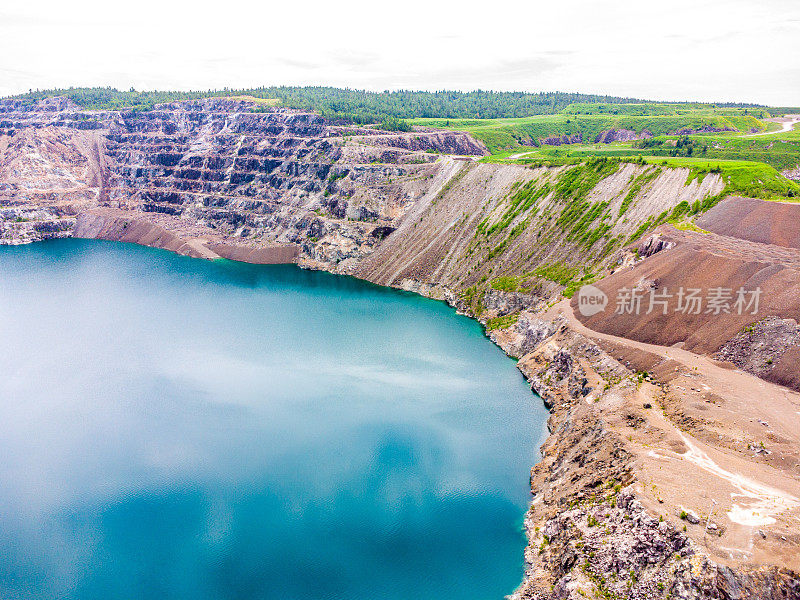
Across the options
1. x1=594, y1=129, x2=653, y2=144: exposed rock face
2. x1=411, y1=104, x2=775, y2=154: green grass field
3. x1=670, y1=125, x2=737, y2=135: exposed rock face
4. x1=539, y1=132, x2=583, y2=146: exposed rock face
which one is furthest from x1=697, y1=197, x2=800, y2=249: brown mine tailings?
x1=539, y1=132, x2=583, y2=146: exposed rock face

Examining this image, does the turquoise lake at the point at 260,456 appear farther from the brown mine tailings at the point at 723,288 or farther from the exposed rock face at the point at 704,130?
the exposed rock face at the point at 704,130

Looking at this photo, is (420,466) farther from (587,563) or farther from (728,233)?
(728,233)

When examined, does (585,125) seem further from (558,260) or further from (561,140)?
(558,260)

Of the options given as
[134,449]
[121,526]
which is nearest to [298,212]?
[134,449]

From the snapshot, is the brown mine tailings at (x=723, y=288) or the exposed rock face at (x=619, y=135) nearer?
the brown mine tailings at (x=723, y=288)

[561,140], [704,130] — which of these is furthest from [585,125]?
[704,130]

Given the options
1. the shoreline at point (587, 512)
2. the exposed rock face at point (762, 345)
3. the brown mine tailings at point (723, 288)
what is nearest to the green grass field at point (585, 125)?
the brown mine tailings at point (723, 288)
